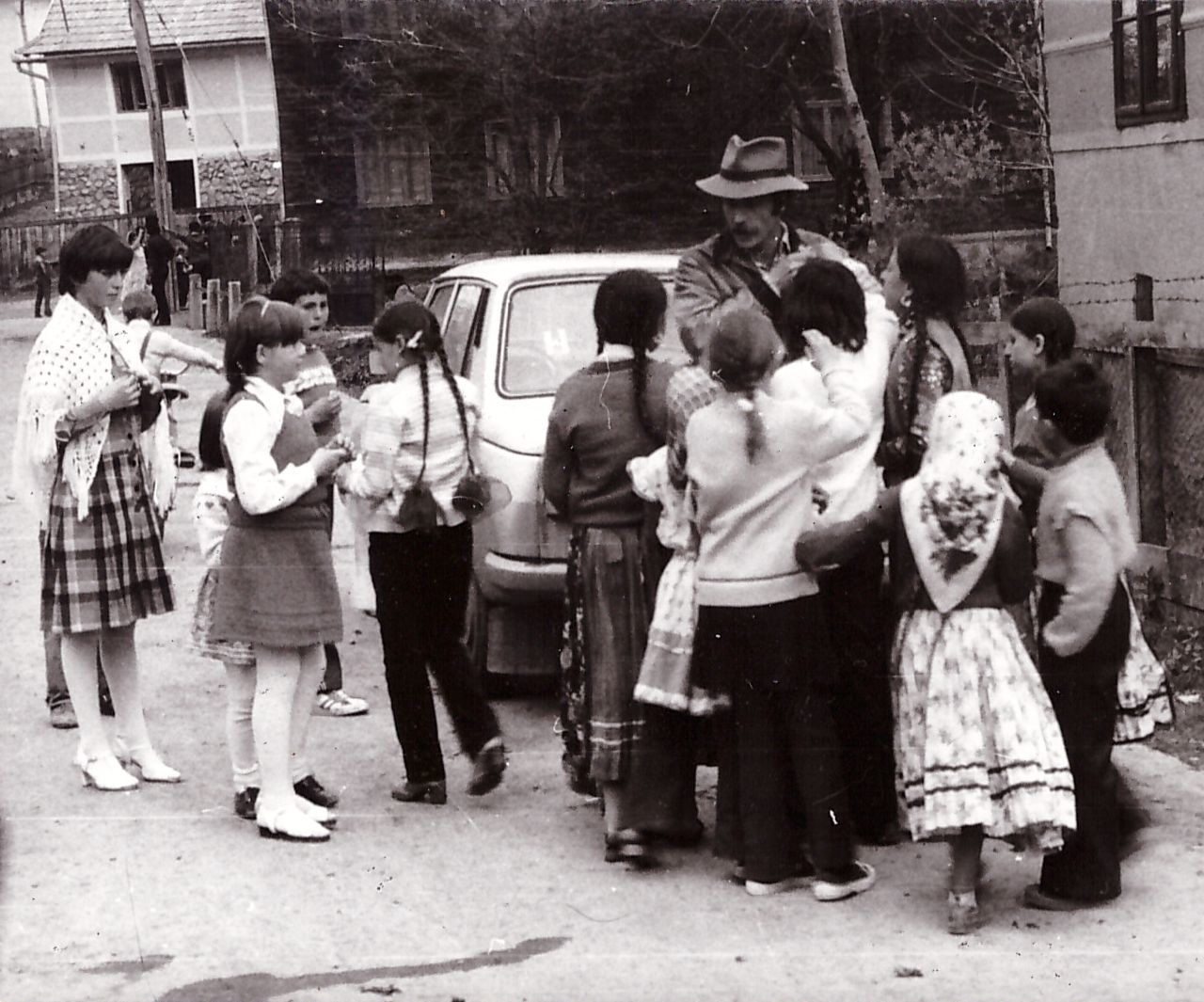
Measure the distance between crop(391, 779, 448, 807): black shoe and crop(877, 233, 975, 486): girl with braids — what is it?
197 cm

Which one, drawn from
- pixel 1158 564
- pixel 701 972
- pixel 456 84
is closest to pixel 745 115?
pixel 456 84

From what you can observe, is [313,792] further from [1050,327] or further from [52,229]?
[52,229]

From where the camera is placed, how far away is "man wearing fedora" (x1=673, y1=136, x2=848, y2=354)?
6141mm

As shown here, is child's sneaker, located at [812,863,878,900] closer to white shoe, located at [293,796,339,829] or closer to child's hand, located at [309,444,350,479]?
white shoe, located at [293,796,339,829]

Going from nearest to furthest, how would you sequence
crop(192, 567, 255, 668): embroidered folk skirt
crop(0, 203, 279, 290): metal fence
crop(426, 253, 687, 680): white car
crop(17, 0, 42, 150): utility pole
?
crop(192, 567, 255, 668): embroidered folk skirt → crop(426, 253, 687, 680): white car → crop(0, 203, 279, 290): metal fence → crop(17, 0, 42, 150): utility pole

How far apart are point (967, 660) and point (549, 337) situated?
136 inches

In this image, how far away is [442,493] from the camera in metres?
6.32

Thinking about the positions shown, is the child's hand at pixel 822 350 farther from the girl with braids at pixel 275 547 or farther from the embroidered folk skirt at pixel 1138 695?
the girl with braids at pixel 275 547

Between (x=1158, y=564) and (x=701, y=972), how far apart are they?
5.07 metres

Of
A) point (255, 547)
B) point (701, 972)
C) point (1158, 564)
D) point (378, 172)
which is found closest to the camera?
point (701, 972)

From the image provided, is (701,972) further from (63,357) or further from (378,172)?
(378,172)

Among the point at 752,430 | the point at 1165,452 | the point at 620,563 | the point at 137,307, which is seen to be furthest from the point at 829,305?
the point at 137,307

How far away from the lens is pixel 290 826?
614 cm

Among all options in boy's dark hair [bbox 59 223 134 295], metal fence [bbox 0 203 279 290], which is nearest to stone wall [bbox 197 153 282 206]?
metal fence [bbox 0 203 279 290]
